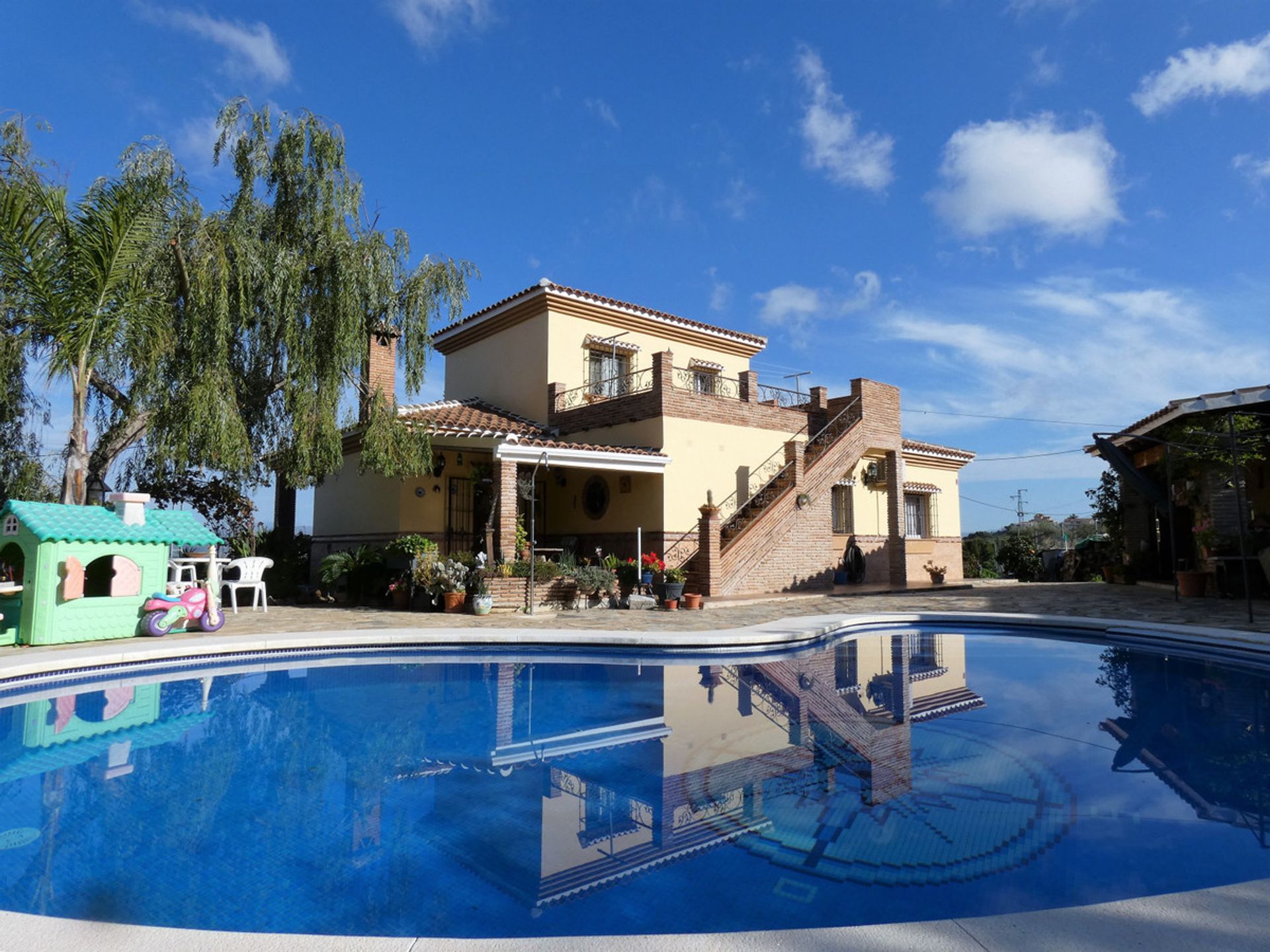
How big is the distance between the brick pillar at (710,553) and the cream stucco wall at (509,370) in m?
5.90

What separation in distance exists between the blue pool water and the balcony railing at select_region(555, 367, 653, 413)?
442 inches

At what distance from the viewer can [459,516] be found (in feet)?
59.9

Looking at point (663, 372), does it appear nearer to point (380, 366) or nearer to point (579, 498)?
point (579, 498)

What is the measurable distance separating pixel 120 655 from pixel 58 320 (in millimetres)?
5538

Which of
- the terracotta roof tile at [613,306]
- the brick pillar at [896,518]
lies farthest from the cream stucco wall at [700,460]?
the terracotta roof tile at [613,306]

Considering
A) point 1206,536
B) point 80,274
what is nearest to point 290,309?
point 80,274

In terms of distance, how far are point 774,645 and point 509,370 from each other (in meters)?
12.7

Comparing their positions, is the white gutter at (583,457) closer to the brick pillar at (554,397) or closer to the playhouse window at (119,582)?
the brick pillar at (554,397)

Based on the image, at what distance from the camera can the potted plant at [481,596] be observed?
1398 cm

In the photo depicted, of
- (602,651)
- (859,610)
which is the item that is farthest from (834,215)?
(602,651)

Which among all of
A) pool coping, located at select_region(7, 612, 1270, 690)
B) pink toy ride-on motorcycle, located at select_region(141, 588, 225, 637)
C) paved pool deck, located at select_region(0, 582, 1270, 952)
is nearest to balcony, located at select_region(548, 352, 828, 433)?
paved pool deck, located at select_region(0, 582, 1270, 952)

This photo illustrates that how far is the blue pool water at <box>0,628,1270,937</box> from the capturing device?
3.45m

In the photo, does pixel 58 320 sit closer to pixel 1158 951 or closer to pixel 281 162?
pixel 281 162

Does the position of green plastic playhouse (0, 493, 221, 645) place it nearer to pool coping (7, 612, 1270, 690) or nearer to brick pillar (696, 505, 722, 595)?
pool coping (7, 612, 1270, 690)
